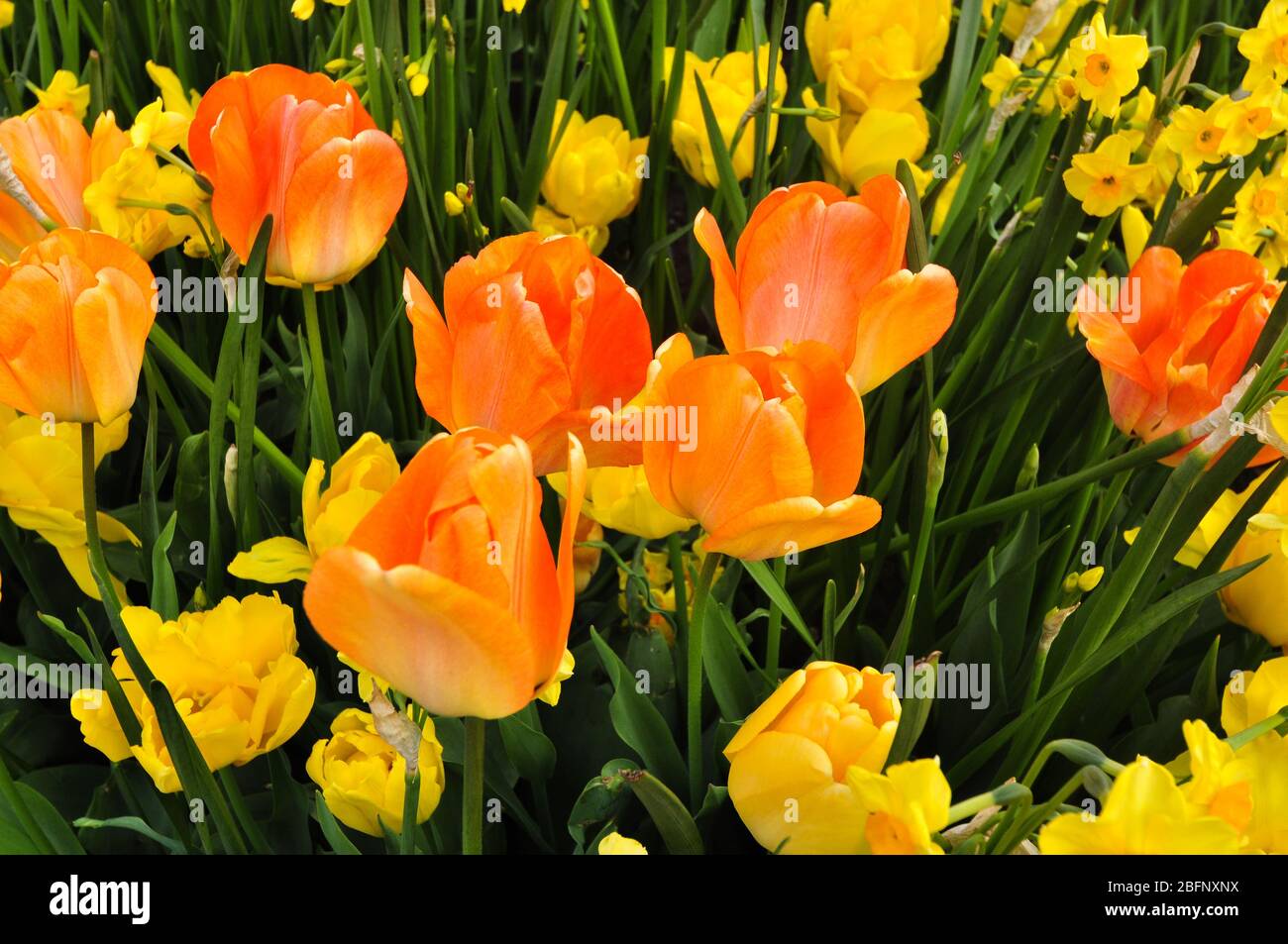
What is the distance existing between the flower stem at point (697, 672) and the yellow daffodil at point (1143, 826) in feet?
0.57

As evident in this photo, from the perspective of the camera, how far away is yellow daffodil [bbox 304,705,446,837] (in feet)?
1.88

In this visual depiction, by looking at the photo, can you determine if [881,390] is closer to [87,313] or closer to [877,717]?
[877,717]

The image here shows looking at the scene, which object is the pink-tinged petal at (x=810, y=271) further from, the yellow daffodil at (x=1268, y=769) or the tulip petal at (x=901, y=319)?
the yellow daffodil at (x=1268, y=769)

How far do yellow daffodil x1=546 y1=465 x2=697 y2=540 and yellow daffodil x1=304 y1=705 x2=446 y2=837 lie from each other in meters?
0.14

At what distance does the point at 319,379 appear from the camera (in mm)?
690

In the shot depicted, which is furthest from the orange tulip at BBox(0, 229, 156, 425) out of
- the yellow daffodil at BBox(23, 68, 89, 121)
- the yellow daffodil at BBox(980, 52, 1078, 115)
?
the yellow daffodil at BBox(980, 52, 1078, 115)

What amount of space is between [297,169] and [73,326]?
5.5 inches

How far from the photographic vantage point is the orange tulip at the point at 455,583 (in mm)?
354

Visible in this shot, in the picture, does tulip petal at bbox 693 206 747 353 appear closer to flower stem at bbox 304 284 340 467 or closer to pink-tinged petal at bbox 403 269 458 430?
pink-tinged petal at bbox 403 269 458 430

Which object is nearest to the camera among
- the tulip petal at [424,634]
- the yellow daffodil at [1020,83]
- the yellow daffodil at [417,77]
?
the tulip petal at [424,634]

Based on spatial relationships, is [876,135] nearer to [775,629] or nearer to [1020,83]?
[1020,83]

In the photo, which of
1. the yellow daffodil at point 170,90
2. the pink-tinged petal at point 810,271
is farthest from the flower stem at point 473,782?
the yellow daffodil at point 170,90

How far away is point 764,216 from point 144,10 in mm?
860

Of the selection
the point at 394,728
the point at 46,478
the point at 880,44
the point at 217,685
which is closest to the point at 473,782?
the point at 394,728
